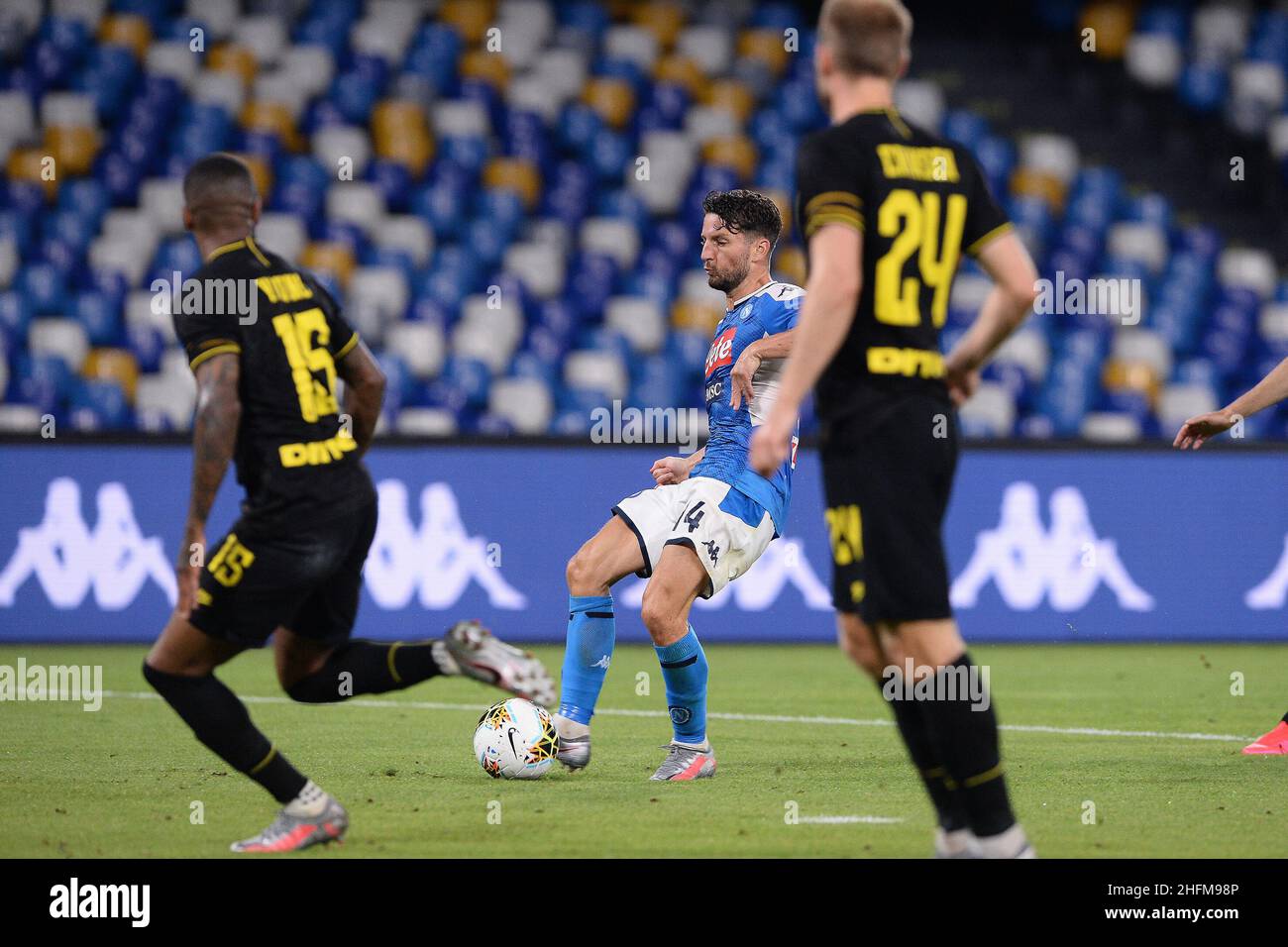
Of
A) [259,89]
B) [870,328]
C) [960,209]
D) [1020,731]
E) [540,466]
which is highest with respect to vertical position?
[259,89]

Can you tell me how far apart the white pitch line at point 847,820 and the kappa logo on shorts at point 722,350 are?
6.82 ft

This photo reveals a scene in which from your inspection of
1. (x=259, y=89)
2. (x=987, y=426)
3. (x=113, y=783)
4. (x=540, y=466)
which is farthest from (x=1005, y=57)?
(x=113, y=783)

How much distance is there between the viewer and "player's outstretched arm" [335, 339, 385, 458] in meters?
5.92

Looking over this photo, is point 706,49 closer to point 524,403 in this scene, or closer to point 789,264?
point 789,264

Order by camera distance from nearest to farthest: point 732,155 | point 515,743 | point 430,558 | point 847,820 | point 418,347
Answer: point 847,820, point 515,743, point 430,558, point 418,347, point 732,155

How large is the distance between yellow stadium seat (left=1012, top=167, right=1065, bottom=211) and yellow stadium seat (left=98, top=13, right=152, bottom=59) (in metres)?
9.07

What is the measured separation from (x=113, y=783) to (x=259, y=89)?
1236 cm

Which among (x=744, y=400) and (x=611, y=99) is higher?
(x=611, y=99)

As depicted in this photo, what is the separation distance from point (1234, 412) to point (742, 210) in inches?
83.8

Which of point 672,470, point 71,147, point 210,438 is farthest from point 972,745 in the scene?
point 71,147

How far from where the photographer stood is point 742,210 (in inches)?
298

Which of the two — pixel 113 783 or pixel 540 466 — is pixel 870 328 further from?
pixel 540 466

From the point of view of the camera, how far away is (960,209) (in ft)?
15.9

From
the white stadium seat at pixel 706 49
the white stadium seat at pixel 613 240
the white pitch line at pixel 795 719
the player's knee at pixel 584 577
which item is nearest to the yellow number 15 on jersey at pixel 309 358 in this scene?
the player's knee at pixel 584 577
